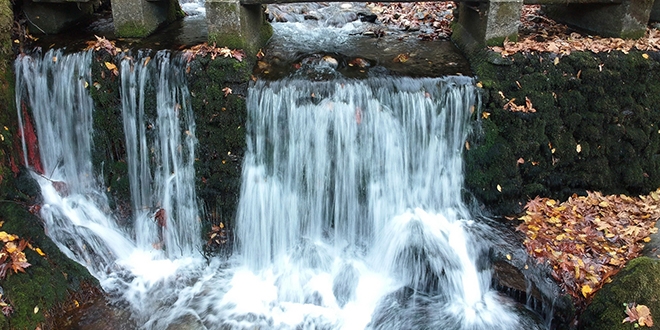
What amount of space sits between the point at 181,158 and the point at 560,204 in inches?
197

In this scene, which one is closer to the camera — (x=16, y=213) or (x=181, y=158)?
(x=16, y=213)

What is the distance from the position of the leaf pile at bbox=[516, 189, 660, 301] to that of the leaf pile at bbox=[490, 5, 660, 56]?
1.98 metres

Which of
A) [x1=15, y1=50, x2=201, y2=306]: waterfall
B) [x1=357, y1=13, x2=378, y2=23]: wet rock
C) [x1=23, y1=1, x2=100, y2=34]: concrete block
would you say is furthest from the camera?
[x1=357, y1=13, x2=378, y2=23]: wet rock

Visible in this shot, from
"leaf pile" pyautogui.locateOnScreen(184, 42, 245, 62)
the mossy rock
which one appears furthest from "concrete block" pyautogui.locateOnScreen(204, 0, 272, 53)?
the mossy rock

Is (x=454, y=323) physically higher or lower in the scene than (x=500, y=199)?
lower

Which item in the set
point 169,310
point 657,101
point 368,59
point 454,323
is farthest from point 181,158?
point 657,101

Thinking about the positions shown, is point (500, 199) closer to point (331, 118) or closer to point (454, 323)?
point (454, 323)

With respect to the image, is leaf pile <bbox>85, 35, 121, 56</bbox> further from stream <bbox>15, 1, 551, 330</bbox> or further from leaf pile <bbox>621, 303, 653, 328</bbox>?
leaf pile <bbox>621, 303, 653, 328</bbox>

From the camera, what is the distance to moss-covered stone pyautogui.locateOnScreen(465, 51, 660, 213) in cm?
634

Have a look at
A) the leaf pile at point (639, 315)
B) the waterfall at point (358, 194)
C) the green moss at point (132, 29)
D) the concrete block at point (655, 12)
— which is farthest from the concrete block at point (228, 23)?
the concrete block at point (655, 12)

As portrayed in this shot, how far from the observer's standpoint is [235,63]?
616 cm

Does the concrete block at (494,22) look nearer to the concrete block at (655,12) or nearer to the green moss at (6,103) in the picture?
Result: the concrete block at (655,12)

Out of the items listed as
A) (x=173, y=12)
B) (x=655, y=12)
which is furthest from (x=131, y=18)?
(x=655, y=12)

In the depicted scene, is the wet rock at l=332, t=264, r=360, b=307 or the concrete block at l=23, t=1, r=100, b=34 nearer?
the wet rock at l=332, t=264, r=360, b=307
